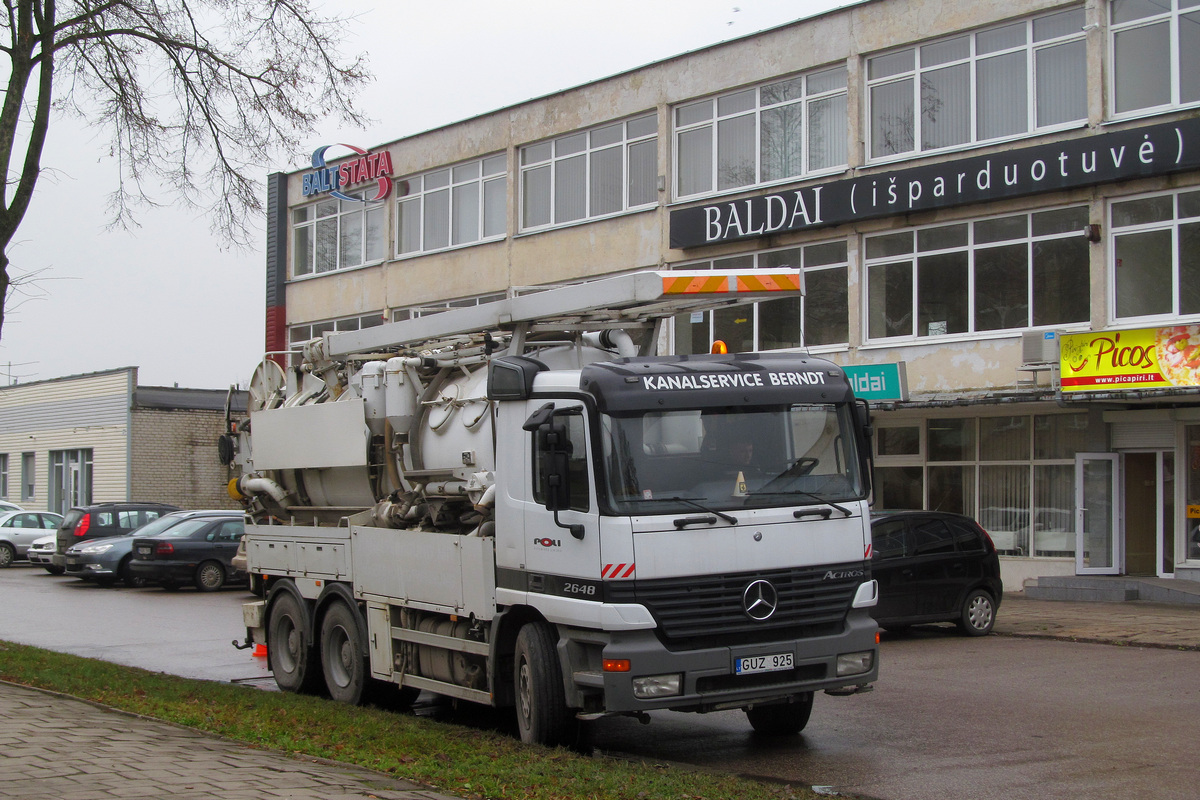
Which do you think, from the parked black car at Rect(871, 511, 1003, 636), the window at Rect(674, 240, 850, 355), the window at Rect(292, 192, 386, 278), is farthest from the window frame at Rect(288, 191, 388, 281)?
the parked black car at Rect(871, 511, 1003, 636)

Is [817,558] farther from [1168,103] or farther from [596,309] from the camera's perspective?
[1168,103]

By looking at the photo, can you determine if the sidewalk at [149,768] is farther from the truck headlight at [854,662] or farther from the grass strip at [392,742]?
the truck headlight at [854,662]

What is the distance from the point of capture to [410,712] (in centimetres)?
1100

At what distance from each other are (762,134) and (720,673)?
62.8ft

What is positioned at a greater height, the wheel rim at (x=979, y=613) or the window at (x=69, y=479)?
the window at (x=69, y=479)

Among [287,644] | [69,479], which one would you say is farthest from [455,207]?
[69,479]

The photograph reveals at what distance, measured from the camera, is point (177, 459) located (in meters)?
42.4

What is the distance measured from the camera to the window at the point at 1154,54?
65.5 feet

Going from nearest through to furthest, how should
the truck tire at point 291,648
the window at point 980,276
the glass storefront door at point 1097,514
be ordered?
the truck tire at point 291,648
the glass storefront door at point 1097,514
the window at point 980,276

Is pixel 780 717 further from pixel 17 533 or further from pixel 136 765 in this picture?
pixel 17 533

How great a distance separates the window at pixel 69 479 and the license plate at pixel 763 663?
40081mm

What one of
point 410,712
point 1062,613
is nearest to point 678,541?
point 410,712

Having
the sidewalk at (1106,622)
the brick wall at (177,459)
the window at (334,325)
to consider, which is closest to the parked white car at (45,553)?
the window at (334,325)

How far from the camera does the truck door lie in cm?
811
